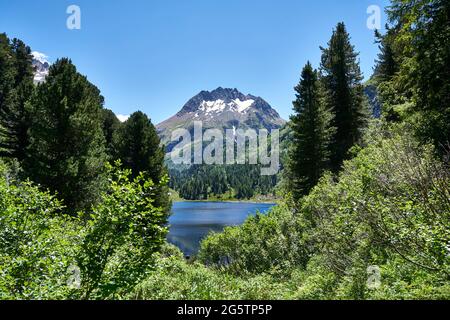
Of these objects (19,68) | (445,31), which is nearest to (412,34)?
(445,31)

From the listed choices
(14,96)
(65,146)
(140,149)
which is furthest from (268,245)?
(14,96)

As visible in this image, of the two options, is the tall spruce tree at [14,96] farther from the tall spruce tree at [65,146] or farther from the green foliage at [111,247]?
the green foliage at [111,247]

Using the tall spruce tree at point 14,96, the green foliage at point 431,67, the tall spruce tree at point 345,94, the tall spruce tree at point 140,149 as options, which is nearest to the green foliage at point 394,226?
the green foliage at point 431,67

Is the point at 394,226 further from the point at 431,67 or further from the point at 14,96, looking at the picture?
the point at 14,96

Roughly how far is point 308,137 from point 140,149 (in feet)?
50.9

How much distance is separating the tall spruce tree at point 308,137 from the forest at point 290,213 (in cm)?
10

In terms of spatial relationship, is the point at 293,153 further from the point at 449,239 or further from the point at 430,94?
the point at 449,239

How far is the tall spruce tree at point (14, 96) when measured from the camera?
30.3m

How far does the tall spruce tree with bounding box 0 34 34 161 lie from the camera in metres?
30.3

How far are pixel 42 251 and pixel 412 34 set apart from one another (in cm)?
1354

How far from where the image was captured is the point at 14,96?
124 feet

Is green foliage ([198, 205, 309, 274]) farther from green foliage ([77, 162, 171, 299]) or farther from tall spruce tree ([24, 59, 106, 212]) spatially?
tall spruce tree ([24, 59, 106, 212])

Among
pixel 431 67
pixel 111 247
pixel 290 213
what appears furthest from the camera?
pixel 290 213
